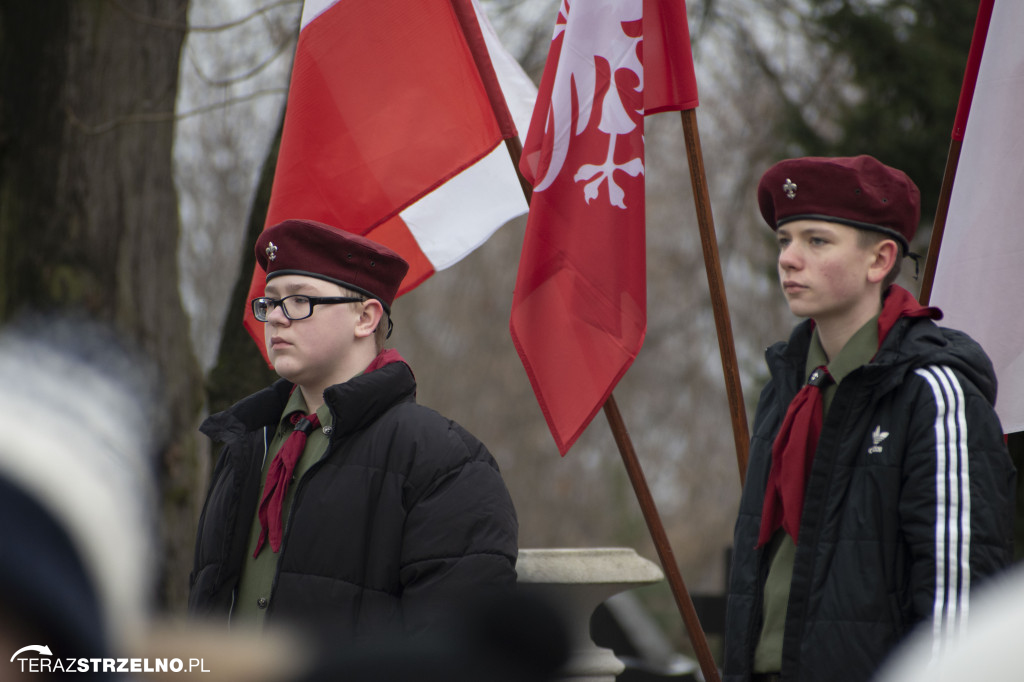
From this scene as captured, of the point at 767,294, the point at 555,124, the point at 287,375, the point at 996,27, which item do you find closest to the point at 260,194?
the point at 555,124

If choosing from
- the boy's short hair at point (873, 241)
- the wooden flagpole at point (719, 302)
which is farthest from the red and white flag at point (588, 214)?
the boy's short hair at point (873, 241)

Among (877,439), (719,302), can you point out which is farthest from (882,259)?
(719,302)

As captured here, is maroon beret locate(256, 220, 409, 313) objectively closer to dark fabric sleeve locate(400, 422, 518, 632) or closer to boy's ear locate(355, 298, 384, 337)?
boy's ear locate(355, 298, 384, 337)

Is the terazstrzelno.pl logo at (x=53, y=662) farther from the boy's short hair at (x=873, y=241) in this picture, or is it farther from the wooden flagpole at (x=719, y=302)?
the wooden flagpole at (x=719, y=302)

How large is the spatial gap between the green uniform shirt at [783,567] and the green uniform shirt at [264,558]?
116cm

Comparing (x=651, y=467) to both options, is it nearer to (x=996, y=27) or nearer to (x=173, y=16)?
(x=173, y=16)

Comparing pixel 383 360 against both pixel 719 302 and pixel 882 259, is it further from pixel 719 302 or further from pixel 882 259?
pixel 882 259

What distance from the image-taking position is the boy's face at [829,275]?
2.93 m

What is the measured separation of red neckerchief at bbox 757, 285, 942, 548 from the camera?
2.87 meters

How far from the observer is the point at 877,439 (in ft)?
8.96

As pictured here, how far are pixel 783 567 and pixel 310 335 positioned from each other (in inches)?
54.4

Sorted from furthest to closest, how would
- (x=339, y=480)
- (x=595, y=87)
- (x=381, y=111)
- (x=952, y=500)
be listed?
(x=381, y=111), (x=595, y=87), (x=339, y=480), (x=952, y=500)

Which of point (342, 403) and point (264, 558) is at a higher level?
point (342, 403)

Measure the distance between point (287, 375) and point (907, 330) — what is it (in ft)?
5.27
